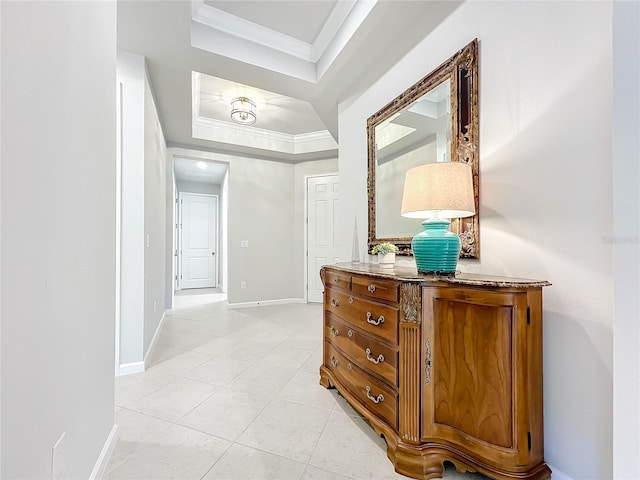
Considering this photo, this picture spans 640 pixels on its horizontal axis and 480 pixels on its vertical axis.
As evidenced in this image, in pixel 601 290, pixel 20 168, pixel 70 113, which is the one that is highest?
pixel 70 113

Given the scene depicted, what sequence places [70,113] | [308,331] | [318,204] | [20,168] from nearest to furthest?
[20,168]
[70,113]
[308,331]
[318,204]

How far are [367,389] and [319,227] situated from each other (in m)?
3.63

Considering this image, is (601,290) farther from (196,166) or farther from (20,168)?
(196,166)

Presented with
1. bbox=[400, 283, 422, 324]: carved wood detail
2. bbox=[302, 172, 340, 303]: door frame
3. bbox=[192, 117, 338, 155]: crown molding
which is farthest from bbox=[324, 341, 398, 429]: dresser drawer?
bbox=[192, 117, 338, 155]: crown molding

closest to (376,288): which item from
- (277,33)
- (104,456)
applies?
(104,456)

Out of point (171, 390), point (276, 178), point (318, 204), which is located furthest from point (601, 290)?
point (276, 178)

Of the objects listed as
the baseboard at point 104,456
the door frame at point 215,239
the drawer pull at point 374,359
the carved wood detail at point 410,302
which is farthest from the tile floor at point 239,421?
the door frame at point 215,239

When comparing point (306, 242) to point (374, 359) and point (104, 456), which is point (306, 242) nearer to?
point (374, 359)

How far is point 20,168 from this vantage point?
692 mm

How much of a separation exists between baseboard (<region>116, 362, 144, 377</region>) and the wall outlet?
156 cm

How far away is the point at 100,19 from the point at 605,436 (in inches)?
99.6

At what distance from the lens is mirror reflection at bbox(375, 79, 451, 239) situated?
5.72ft

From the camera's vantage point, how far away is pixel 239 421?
1648 mm

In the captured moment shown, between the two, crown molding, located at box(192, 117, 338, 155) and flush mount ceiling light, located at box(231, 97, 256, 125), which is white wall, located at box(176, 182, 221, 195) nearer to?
crown molding, located at box(192, 117, 338, 155)
